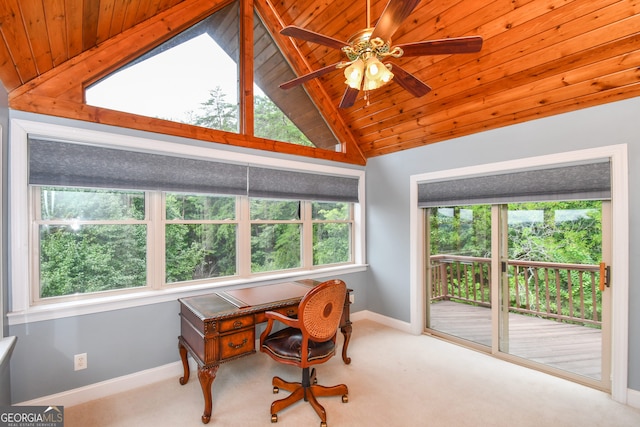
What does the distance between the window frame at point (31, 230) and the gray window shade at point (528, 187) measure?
6.05 ft

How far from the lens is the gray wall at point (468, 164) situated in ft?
7.39

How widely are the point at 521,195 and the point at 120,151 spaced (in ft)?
12.1

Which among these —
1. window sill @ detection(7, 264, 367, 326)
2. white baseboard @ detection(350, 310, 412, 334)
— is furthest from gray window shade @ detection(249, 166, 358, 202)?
white baseboard @ detection(350, 310, 412, 334)

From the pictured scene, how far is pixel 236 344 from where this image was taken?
7.13ft

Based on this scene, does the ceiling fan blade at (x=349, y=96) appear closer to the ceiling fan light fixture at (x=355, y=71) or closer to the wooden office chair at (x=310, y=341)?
the ceiling fan light fixture at (x=355, y=71)

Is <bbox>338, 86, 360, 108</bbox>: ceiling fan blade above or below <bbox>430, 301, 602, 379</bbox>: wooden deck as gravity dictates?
above

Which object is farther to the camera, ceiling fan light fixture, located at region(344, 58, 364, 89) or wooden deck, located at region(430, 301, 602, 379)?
wooden deck, located at region(430, 301, 602, 379)

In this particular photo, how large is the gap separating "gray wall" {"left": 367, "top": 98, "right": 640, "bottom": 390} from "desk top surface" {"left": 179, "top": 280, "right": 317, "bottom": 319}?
1515 millimetres

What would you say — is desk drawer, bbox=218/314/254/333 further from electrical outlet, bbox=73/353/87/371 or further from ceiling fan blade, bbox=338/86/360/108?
ceiling fan blade, bbox=338/86/360/108

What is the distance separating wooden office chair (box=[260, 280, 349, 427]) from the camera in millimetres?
2035

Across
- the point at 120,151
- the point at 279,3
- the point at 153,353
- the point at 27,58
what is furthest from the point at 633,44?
the point at 153,353

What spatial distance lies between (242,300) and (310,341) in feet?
2.24

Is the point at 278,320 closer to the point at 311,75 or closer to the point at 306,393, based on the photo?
the point at 306,393

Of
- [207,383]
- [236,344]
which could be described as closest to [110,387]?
[207,383]
